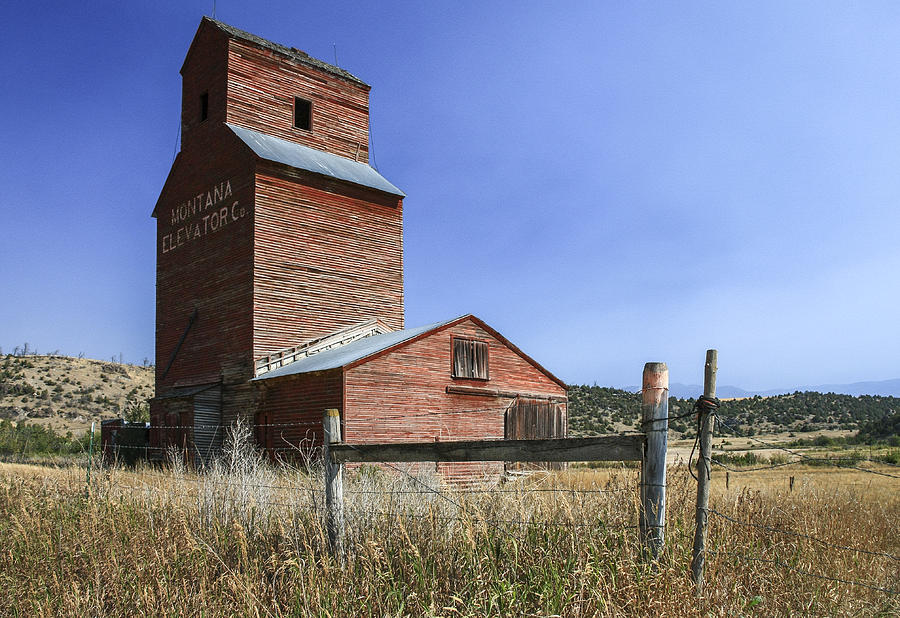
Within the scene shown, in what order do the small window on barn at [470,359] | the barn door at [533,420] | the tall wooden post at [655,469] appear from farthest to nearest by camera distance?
the barn door at [533,420], the small window on barn at [470,359], the tall wooden post at [655,469]

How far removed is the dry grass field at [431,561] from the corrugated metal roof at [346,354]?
1300 centimetres

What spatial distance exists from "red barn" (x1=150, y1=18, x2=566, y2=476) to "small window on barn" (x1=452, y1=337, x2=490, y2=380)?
0.18 feet

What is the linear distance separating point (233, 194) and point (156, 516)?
1931cm

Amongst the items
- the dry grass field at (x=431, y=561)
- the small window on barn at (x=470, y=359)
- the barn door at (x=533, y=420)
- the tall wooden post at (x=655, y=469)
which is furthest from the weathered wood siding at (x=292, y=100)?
the tall wooden post at (x=655, y=469)

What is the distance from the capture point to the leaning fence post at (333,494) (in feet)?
20.7

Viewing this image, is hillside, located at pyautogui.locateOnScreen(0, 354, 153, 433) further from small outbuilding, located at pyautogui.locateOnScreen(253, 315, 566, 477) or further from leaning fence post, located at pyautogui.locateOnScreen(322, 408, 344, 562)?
leaning fence post, located at pyautogui.locateOnScreen(322, 408, 344, 562)

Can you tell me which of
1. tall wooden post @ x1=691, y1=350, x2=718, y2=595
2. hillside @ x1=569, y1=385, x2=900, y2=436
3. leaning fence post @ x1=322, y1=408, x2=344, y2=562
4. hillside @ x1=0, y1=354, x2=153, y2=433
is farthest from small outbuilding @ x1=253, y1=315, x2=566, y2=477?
hillside @ x1=0, y1=354, x2=153, y2=433

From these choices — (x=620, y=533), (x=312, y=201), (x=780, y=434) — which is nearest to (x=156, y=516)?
(x=620, y=533)

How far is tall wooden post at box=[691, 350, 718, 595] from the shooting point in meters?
5.02

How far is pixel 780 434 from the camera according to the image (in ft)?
196

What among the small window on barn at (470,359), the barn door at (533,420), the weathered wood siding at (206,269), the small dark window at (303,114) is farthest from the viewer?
the small dark window at (303,114)

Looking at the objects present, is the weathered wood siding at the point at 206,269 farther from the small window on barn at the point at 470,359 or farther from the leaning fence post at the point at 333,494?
the leaning fence post at the point at 333,494

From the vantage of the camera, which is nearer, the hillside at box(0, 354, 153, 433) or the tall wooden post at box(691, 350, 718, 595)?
the tall wooden post at box(691, 350, 718, 595)

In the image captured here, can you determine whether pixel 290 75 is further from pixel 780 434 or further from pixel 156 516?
pixel 780 434
